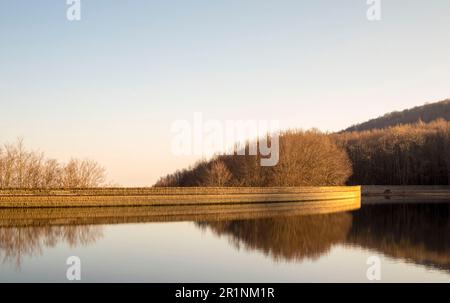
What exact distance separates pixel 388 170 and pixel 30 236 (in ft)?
231

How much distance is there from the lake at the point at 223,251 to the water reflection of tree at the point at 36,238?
0.03 metres

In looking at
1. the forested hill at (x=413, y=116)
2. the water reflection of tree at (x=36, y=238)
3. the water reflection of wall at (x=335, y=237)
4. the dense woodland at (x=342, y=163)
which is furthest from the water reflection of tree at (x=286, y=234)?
the forested hill at (x=413, y=116)

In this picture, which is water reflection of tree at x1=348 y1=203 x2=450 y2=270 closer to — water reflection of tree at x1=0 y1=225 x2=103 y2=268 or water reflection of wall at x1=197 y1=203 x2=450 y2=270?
water reflection of wall at x1=197 y1=203 x2=450 y2=270

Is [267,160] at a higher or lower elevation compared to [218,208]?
higher

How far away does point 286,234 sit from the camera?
2012 cm

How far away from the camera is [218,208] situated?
35.9 metres

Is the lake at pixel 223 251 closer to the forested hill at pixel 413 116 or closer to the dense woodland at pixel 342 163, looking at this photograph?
the dense woodland at pixel 342 163

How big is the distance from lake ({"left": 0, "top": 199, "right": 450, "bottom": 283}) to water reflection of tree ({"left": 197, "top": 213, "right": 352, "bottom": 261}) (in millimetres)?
39

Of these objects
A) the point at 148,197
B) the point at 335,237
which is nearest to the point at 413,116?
the point at 148,197

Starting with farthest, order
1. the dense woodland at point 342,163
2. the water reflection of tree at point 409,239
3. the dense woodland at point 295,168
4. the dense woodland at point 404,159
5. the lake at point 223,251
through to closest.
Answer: the dense woodland at point 404,159
the dense woodland at point 342,163
the dense woodland at point 295,168
the water reflection of tree at point 409,239
the lake at point 223,251

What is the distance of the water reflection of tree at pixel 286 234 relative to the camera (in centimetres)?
1599

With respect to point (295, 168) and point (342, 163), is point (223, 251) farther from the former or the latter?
point (342, 163)
